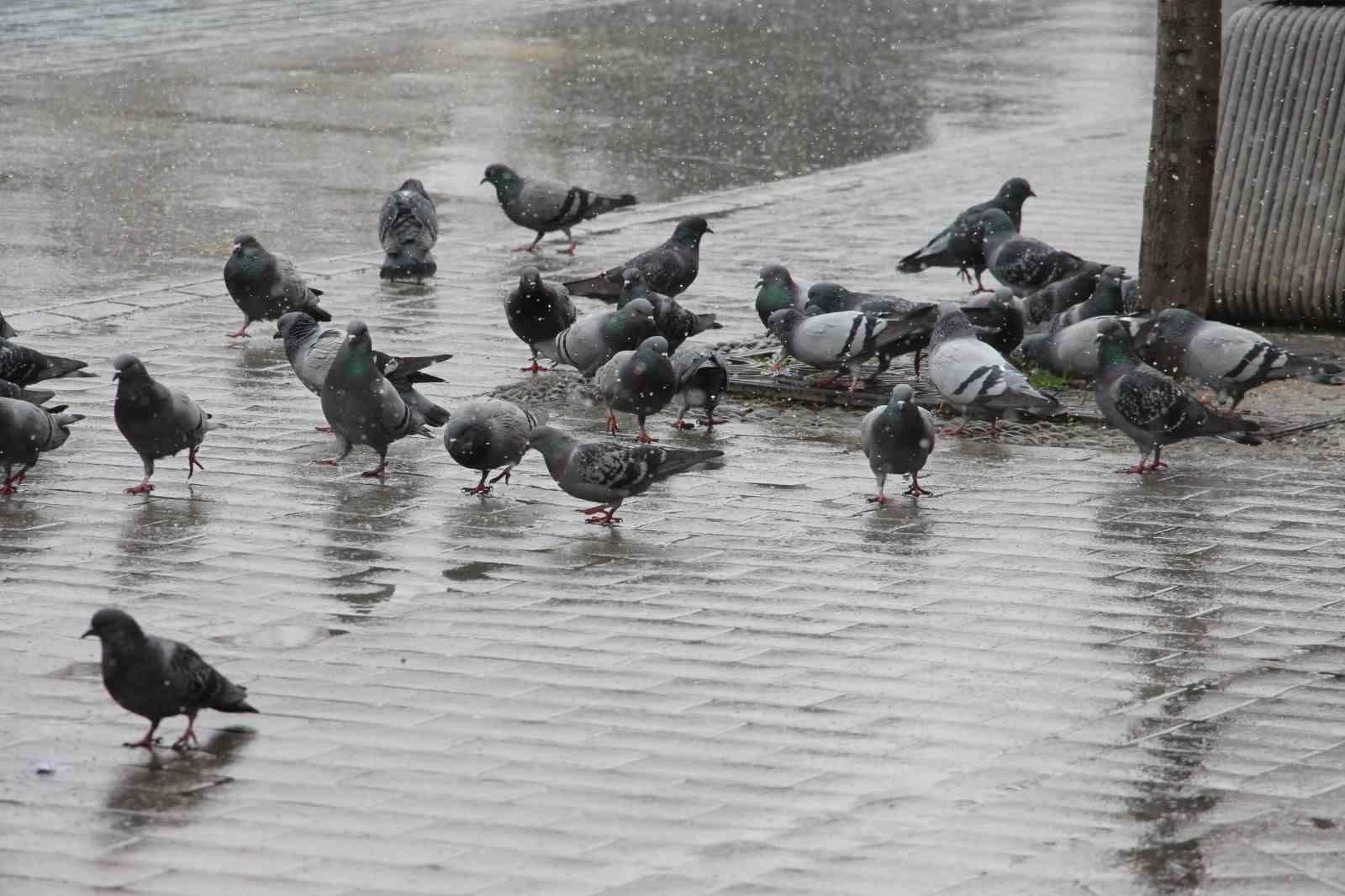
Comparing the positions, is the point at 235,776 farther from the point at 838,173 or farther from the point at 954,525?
the point at 838,173

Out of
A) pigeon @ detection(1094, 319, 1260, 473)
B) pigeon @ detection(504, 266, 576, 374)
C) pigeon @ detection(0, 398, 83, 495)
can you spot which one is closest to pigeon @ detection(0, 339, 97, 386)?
pigeon @ detection(0, 398, 83, 495)

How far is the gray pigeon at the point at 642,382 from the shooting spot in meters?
9.43

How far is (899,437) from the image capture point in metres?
8.60

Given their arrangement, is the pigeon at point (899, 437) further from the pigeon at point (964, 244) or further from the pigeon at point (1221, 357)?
the pigeon at point (964, 244)

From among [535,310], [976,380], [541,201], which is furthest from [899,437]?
[541,201]

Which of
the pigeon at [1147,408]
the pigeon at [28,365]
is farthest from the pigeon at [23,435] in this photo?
the pigeon at [1147,408]

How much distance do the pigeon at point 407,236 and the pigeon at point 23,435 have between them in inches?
159

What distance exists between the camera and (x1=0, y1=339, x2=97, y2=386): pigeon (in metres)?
9.60

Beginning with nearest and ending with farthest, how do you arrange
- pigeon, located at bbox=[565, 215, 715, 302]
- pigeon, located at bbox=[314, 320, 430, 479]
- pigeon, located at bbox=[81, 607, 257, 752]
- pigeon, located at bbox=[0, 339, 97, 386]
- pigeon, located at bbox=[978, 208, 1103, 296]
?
pigeon, located at bbox=[81, 607, 257, 752], pigeon, located at bbox=[314, 320, 430, 479], pigeon, located at bbox=[0, 339, 97, 386], pigeon, located at bbox=[565, 215, 715, 302], pigeon, located at bbox=[978, 208, 1103, 296]

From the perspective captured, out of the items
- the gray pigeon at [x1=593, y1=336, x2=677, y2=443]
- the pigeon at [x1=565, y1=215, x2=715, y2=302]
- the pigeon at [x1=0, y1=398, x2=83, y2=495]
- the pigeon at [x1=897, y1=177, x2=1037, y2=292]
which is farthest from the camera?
the pigeon at [x1=897, y1=177, x2=1037, y2=292]

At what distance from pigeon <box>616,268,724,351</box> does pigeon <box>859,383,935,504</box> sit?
203cm

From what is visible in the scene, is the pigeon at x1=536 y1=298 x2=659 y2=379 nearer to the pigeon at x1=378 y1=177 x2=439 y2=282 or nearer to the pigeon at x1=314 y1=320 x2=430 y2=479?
the pigeon at x1=314 y1=320 x2=430 y2=479

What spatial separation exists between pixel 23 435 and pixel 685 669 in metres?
3.38

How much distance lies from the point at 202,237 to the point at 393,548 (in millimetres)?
6596
